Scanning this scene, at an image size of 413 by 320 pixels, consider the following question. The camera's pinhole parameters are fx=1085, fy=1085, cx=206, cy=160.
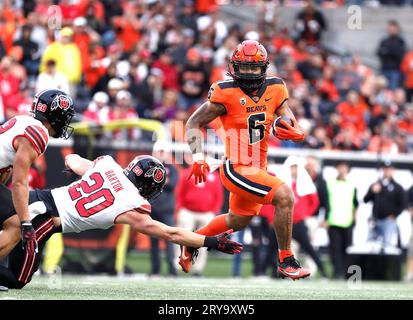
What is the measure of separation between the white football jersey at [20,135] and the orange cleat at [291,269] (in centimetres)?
225

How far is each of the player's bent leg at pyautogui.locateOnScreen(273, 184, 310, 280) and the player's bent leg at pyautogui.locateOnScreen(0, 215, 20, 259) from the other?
2.13 metres

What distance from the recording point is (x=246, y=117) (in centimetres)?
927

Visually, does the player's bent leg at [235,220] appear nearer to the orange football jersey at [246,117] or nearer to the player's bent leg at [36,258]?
the orange football jersey at [246,117]

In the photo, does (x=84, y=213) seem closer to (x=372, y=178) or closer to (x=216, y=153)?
(x=216, y=153)

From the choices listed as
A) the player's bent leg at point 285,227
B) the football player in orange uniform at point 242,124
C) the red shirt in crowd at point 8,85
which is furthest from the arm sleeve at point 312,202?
the player's bent leg at point 285,227

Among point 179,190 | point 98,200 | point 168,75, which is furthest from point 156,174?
point 168,75

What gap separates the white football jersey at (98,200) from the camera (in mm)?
8117

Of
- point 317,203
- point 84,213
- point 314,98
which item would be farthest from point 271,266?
point 84,213

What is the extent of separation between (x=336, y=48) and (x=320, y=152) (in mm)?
6143

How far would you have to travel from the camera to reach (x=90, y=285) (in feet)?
31.3

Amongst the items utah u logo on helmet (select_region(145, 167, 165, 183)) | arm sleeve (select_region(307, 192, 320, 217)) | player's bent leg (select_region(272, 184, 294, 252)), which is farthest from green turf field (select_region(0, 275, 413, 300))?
arm sleeve (select_region(307, 192, 320, 217))

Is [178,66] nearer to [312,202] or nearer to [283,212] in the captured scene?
[312,202]

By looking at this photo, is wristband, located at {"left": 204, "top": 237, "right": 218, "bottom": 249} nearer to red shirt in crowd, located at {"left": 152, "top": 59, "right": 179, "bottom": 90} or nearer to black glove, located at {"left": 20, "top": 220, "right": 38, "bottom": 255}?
black glove, located at {"left": 20, "top": 220, "right": 38, "bottom": 255}

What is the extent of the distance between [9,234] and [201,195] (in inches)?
253
